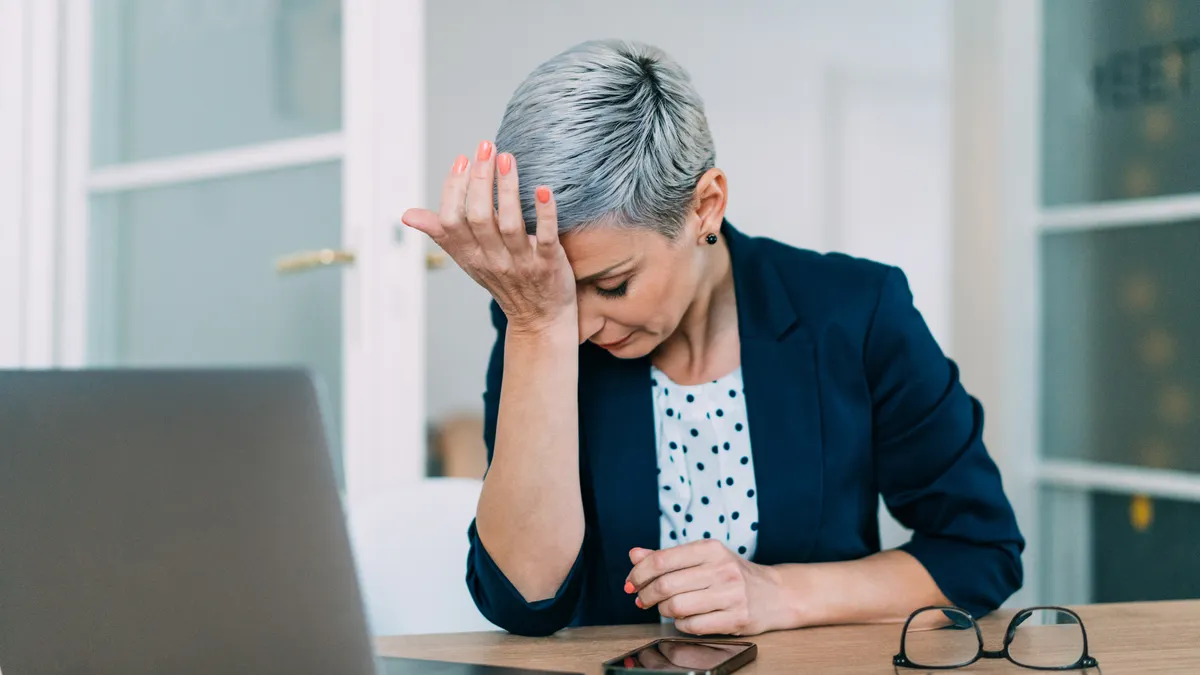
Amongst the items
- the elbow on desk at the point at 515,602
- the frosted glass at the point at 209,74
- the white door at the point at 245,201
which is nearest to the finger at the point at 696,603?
the elbow on desk at the point at 515,602

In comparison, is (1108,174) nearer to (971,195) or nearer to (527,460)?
(971,195)

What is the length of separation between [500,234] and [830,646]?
45cm

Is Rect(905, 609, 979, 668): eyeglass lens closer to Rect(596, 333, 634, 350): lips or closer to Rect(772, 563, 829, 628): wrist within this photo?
Rect(772, 563, 829, 628): wrist

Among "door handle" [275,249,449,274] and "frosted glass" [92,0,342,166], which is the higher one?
"frosted glass" [92,0,342,166]

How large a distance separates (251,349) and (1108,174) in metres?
1.76

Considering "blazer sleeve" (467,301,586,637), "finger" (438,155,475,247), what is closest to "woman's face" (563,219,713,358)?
"finger" (438,155,475,247)

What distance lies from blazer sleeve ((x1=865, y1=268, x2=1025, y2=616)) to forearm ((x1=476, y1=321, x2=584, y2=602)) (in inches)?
14.2

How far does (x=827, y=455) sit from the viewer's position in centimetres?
114

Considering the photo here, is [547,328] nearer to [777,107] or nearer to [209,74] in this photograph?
[209,74]

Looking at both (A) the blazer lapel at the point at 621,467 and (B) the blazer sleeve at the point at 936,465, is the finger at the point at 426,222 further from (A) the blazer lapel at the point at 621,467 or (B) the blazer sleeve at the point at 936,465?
(B) the blazer sleeve at the point at 936,465

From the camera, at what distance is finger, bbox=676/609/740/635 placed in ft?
2.92

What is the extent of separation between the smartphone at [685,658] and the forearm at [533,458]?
213mm

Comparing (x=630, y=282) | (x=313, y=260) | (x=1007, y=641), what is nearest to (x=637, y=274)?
(x=630, y=282)

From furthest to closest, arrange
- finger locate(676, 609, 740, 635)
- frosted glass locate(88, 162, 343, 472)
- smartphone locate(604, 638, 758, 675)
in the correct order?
frosted glass locate(88, 162, 343, 472) → finger locate(676, 609, 740, 635) → smartphone locate(604, 638, 758, 675)
